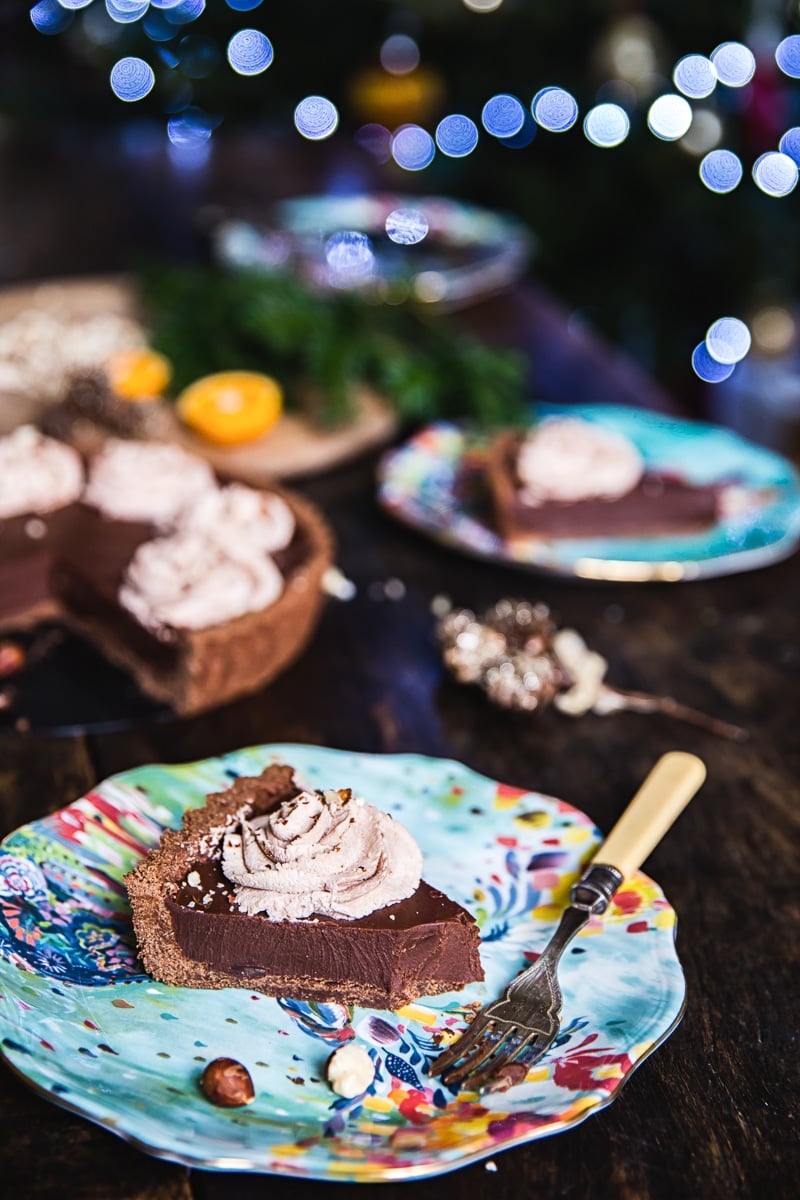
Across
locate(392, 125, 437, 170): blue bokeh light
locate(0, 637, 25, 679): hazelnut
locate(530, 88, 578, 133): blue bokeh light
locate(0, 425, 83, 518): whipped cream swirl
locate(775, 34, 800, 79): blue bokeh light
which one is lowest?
locate(0, 637, 25, 679): hazelnut

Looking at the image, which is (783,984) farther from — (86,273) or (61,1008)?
(86,273)

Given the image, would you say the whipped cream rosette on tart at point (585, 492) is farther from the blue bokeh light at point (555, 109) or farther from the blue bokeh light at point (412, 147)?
the blue bokeh light at point (555, 109)

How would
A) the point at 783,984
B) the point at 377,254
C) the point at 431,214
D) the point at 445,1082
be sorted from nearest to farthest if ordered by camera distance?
the point at 445,1082
the point at 783,984
the point at 377,254
the point at 431,214

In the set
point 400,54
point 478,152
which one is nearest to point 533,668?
point 478,152

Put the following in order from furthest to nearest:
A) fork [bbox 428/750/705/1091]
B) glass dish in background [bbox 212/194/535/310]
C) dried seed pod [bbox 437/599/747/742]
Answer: glass dish in background [bbox 212/194/535/310] → dried seed pod [bbox 437/599/747/742] → fork [bbox 428/750/705/1091]

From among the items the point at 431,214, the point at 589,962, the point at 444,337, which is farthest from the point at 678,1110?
the point at 431,214

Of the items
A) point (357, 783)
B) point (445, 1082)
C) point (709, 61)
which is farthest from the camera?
point (709, 61)

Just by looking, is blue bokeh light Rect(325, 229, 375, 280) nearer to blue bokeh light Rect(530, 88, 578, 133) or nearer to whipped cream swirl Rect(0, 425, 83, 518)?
whipped cream swirl Rect(0, 425, 83, 518)

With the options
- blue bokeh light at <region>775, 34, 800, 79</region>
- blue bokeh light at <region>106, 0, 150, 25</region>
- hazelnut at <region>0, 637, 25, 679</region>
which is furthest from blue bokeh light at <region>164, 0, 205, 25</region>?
hazelnut at <region>0, 637, 25, 679</region>
